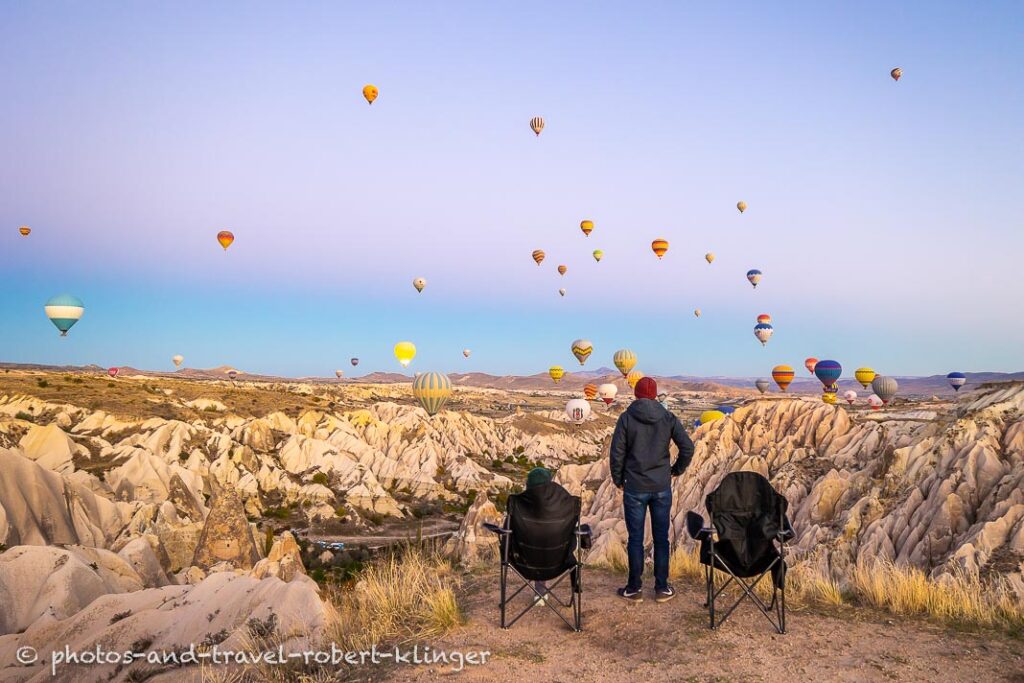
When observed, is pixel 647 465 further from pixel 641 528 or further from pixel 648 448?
pixel 641 528

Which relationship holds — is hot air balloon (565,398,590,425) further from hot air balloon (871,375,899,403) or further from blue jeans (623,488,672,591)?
blue jeans (623,488,672,591)

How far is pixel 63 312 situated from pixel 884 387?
8539cm

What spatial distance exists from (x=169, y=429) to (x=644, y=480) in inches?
2101

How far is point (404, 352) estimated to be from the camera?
3024 inches

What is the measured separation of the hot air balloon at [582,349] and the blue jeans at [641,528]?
65.2 meters

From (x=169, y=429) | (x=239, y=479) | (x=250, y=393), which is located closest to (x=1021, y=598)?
(x=239, y=479)

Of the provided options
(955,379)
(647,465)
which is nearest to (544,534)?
(647,465)

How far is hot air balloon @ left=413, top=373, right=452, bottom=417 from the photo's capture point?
58291 millimetres

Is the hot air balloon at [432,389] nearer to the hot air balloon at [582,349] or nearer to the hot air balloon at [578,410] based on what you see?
the hot air balloon at [582,349]

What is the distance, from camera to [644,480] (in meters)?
7.68

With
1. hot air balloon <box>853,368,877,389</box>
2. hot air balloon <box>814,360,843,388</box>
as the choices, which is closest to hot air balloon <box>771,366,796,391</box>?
hot air balloon <box>814,360,843,388</box>

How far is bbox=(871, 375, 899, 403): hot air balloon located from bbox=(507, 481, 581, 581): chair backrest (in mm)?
72344

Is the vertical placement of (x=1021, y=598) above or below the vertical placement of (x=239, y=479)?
above

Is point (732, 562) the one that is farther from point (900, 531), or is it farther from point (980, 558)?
point (900, 531)
